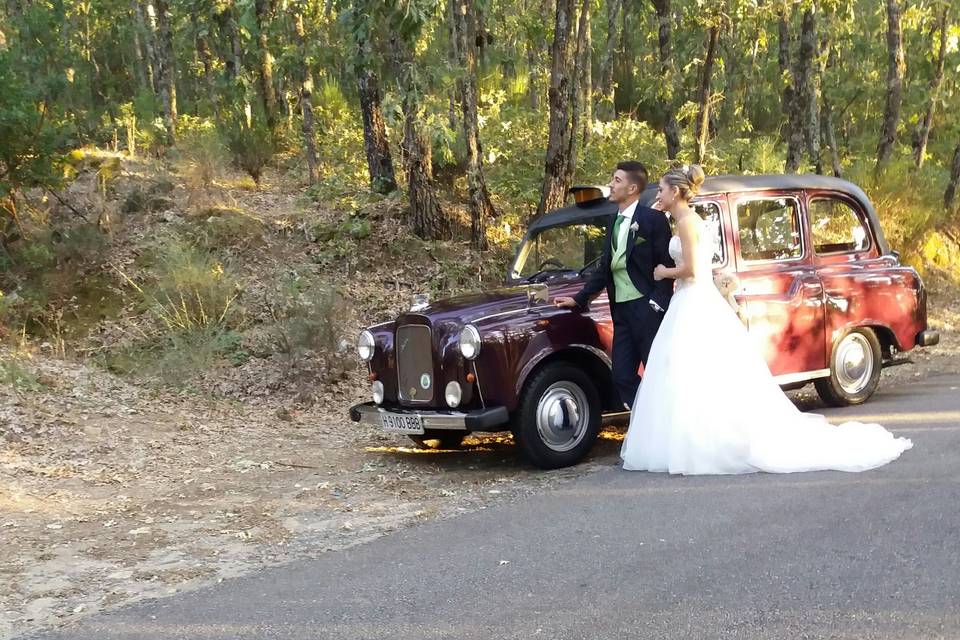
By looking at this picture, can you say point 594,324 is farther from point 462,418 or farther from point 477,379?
point 462,418

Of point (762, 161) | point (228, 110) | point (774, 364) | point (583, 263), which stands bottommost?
point (774, 364)

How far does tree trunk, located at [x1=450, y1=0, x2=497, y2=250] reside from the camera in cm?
1340

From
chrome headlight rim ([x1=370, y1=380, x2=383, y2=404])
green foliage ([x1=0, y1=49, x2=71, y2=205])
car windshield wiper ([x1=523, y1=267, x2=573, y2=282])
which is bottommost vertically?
chrome headlight rim ([x1=370, y1=380, x2=383, y2=404])

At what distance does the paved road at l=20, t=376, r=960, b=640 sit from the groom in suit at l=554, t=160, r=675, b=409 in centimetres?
111

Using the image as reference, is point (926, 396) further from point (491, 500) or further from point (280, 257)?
point (280, 257)

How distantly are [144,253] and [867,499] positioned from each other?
10.9 meters

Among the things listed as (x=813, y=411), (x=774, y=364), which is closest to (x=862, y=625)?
(x=774, y=364)

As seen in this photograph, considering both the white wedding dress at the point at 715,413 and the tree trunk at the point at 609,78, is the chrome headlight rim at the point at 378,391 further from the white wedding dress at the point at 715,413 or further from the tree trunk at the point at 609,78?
the tree trunk at the point at 609,78

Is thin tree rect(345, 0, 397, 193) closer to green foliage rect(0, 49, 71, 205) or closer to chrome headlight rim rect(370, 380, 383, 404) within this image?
green foliage rect(0, 49, 71, 205)

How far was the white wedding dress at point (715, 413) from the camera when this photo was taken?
20.1 feet

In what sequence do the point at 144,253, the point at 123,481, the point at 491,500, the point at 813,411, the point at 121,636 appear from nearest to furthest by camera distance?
the point at 121,636 → the point at 491,500 → the point at 123,481 → the point at 813,411 → the point at 144,253

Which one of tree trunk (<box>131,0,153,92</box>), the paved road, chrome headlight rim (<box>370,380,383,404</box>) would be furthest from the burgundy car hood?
tree trunk (<box>131,0,153,92</box>)

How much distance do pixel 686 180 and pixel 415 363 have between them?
2449 mm

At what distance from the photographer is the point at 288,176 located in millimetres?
18484
